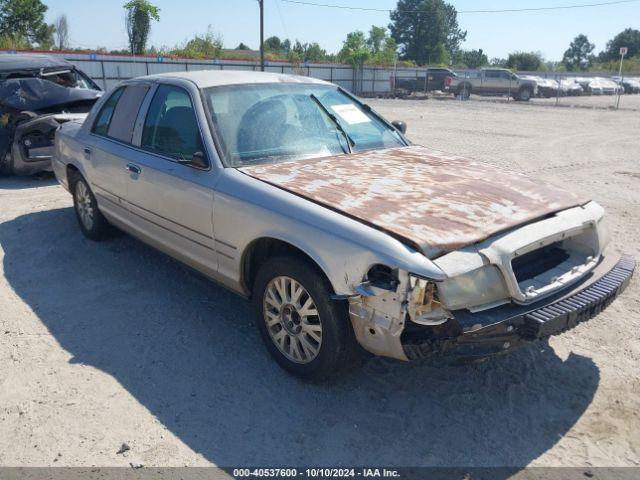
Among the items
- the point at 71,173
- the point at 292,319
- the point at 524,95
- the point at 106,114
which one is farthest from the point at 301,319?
the point at 524,95

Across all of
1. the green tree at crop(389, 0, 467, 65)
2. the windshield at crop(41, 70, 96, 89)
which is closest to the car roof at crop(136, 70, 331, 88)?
the windshield at crop(41, 70, 96, 89)

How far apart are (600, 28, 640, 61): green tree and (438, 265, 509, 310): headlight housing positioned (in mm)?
101425

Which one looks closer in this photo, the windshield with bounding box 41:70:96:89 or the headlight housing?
the headlight housing

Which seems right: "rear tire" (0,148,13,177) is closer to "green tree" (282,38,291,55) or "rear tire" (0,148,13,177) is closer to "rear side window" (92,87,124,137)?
"rear side window" (92,87,124,137)

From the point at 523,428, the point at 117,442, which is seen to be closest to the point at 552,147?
the point at 523,428

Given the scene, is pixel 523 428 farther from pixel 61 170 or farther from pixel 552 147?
pixel 552 147

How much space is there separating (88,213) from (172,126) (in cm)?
190

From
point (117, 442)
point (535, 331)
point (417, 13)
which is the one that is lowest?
point (117, 442)

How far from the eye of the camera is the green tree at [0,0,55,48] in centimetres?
5672

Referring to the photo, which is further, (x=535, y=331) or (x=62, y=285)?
(x=62, y=285)

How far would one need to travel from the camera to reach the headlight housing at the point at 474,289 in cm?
264

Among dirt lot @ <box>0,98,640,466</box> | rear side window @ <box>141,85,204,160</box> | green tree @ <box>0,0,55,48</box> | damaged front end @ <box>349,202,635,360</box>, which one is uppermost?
green tree @ <box>0,0,55,48</box>

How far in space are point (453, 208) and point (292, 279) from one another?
1.00m

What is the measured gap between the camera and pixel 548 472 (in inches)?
103
